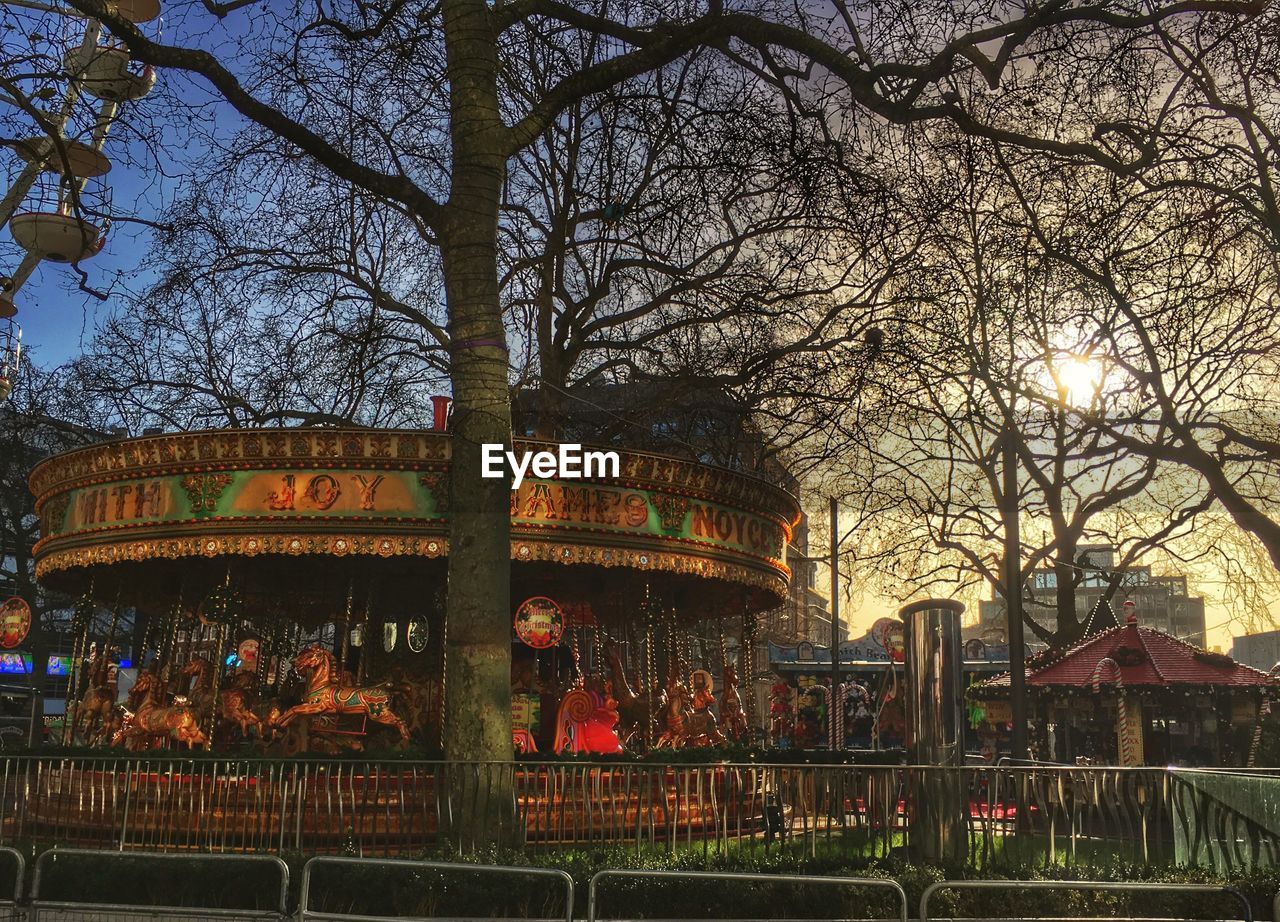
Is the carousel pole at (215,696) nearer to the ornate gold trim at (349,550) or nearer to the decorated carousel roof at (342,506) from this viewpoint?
the decorated carousel roof at (342,506)

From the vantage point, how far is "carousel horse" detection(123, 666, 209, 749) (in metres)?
13.7

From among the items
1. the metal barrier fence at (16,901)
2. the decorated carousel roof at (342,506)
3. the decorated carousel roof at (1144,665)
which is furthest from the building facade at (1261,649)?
the metal barrier fence at (16,901)

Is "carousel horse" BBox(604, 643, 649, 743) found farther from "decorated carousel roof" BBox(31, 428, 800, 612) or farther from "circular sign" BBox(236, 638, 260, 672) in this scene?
"circular sign" BBox(236, 638, 260, 672)

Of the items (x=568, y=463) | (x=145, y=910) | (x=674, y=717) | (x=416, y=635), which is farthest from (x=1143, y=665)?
(x=145, y=910)

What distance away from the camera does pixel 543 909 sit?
7.68 metres

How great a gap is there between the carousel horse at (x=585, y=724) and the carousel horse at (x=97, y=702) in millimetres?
6493

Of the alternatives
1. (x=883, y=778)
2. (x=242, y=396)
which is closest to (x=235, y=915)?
(x=883, y=778)

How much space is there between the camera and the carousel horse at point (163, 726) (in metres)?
13.7

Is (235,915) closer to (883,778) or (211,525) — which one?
(883,778)

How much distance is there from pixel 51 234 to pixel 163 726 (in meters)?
5.98

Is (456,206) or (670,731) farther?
(670,731)

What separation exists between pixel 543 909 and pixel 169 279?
1552 cm

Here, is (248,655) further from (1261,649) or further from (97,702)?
(1261,649)

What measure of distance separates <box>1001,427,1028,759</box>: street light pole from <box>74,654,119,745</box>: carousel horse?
44.7ft
